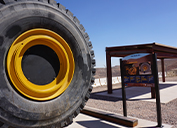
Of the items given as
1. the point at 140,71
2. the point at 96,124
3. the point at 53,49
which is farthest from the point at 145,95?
the point at 53,49

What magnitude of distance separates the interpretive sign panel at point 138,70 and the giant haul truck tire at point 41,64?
3.18m

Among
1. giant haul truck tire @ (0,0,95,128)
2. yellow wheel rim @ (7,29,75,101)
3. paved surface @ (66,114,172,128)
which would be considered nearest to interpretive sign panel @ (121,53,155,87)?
paved surface @ (66,114,172,128)

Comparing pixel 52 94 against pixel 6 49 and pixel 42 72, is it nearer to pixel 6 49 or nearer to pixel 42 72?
pixel 42 72

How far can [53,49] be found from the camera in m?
1.67

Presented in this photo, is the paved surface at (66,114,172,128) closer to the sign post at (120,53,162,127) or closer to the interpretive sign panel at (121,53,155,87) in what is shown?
the sign post at (120,53,162,127)

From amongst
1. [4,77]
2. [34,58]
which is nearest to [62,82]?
[34,58]

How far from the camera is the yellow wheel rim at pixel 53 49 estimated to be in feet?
4.51

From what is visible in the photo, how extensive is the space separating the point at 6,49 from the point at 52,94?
0.65 metres

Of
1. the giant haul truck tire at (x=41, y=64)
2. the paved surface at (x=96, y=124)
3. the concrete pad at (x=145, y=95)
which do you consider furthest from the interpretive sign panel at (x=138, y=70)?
the concrete pad at (x=145, y=95)

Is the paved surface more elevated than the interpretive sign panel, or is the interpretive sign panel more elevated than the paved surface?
→ the interpretive sign panel

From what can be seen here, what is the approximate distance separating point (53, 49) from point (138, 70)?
12.0 ft

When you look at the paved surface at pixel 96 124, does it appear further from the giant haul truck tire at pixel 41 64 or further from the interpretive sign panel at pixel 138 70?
the giant haul truck tire at pixel 41 64

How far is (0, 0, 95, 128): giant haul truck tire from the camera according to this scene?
131cm

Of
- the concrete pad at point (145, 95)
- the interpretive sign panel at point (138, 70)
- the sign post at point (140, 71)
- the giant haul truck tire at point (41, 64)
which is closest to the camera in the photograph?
the giant haul truck tire at point (41, 64)
